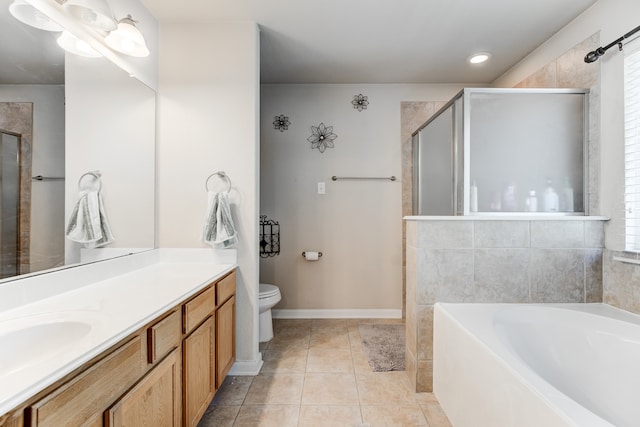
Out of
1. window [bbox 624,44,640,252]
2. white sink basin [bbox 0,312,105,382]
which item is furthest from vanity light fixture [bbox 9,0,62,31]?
window [bbox 624,44,640,252]

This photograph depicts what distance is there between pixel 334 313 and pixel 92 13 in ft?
9.25

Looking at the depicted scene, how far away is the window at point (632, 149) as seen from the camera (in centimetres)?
160

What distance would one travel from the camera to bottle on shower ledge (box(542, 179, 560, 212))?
1.91 metres

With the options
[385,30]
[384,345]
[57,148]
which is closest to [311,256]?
[384,345]

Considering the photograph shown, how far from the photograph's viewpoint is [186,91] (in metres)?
2.09

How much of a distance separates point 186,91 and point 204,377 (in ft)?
5.73

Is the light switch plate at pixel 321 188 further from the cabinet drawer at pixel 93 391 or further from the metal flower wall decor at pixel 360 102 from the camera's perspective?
the cabinet drawer at pixel 93 391

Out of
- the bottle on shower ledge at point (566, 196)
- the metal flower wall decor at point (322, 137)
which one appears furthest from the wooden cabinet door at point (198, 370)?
the bottle on shower ledge at point (566, 196)

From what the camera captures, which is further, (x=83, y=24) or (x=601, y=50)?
(x=601, y=50)

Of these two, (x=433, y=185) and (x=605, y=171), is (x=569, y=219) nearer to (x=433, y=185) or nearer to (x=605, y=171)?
(x=605, y=171)

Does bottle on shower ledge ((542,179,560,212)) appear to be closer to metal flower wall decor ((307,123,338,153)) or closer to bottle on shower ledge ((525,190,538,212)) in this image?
bottle on shower ledge ((525,190,538,212))

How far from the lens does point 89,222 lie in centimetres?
148

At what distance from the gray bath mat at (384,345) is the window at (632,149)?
60.0 inches

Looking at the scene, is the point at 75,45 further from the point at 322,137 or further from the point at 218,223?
the point at 322,137
